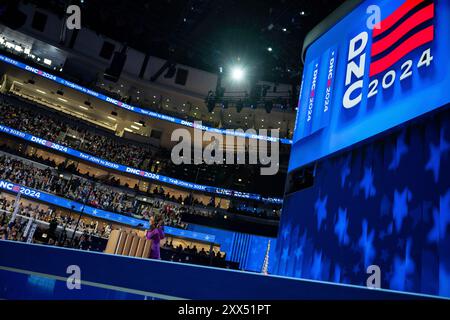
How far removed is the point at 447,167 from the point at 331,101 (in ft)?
10.3

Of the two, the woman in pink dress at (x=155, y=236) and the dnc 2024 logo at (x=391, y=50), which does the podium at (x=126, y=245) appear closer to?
the woman in pink dress at (x=155, y=236)

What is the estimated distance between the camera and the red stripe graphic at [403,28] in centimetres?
525

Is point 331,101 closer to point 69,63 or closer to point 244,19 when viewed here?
point 244,19

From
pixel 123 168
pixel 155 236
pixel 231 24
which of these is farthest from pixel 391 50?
pixel 123 168

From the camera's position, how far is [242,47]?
1842 cm

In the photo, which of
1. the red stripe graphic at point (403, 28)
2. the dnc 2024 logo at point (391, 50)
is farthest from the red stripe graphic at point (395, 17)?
the red stripe graphic at point (403, 28)

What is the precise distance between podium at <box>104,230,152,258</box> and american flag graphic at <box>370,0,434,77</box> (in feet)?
17.7

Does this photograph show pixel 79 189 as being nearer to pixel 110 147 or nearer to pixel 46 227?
pixel 46 227

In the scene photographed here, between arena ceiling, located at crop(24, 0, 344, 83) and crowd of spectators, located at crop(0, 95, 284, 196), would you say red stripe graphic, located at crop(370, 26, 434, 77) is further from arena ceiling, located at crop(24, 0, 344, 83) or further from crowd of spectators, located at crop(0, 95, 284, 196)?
crowd of spectators, located at crop(0, 95, 284, 196)

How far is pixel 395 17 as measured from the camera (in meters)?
6.04

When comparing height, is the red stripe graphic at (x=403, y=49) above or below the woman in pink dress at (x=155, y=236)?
above

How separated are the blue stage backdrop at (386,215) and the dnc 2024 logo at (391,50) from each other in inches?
34.5

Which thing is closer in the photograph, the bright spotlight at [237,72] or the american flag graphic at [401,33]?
the american flag graphic at [401,33]
